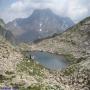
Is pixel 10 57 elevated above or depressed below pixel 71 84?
above

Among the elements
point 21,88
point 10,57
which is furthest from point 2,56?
point 21,88

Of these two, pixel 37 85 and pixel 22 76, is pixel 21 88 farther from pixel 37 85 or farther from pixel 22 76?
pixel 22 76

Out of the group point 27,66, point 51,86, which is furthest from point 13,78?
point 27,66

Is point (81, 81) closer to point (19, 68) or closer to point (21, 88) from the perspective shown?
point (19, 68)

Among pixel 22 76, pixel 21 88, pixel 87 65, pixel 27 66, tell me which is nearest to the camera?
pixel 21 88

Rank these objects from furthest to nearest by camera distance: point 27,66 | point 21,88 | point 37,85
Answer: point 27,66 → point 37,85 → point 21,88

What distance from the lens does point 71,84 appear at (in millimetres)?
49344

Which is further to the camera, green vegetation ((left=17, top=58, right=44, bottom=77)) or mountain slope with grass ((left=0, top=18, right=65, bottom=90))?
green vegetation ((left=17, top=58, right=44, bottom=77))

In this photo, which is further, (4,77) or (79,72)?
(79,72)

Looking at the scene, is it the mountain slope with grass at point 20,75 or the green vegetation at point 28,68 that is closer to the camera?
the mountain slope with grass at point 20,75

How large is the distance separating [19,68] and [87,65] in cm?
1217

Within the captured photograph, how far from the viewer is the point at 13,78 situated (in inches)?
1670

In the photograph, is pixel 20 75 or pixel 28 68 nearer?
pixel 20 75

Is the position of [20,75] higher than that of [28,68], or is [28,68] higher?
[28,68]
